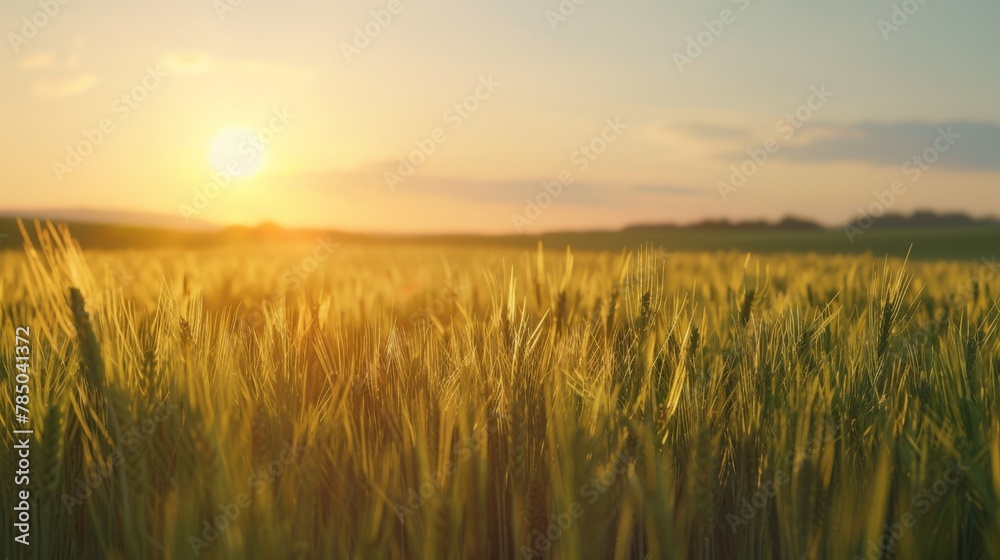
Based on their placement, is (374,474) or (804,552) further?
(374,474)

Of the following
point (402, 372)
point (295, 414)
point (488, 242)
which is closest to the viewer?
point (295, 414)

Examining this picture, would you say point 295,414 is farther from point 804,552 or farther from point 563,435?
point 804,552

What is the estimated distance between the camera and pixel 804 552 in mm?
1312

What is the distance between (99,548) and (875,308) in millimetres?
2128

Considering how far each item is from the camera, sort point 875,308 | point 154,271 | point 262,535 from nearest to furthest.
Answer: point 262,535 → point 875,308 → point 154,271

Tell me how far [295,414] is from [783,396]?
1.09m

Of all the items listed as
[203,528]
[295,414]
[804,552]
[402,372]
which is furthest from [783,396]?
[203,528]

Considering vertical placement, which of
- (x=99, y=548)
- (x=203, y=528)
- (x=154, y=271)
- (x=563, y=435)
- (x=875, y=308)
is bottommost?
(x=99, y=548)

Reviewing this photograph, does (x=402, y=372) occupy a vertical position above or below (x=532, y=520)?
above

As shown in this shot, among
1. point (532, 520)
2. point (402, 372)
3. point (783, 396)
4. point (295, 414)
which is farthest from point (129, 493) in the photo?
point (783, 396)

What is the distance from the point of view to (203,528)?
1194mm

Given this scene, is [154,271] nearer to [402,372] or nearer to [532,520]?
[402,372]

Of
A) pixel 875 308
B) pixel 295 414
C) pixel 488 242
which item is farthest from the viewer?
pixel 488 242

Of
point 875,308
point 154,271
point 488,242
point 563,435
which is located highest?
point 488,242
